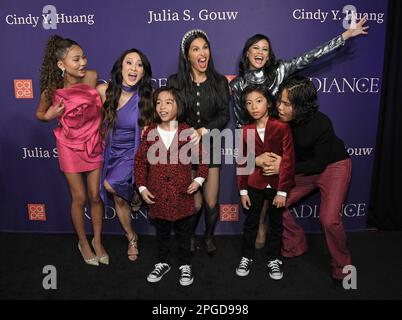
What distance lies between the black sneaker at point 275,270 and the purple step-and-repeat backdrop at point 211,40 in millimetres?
754

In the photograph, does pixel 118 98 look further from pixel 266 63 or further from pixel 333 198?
pixel 333 198

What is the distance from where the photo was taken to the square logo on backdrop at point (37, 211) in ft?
12.4

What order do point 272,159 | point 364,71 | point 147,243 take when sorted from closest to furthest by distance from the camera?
point 272,159 < point 364,71 < point 147,243

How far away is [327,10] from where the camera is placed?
3215 millimetres

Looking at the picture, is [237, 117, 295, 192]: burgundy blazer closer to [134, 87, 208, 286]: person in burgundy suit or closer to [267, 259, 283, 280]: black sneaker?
[134, 87, 208, 286]: person in burgundy suit

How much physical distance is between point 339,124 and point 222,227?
4.71 feet

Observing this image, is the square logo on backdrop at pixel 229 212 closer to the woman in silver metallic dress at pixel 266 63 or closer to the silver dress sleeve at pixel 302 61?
the woman in silver metallic dress at pixel 266 63

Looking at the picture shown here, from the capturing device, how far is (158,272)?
9.87 feet

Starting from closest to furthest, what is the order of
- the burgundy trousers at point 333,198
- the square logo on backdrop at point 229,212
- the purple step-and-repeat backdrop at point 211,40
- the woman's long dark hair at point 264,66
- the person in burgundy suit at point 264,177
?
the person in burgundy suit at point 264,177 < the burgundy trousers at point 333,198 < the woman's long dark hair at point 264,66 < the purple step-and-repeat backdrop at point 211,40 < the square logo on backdrop at point 229,212

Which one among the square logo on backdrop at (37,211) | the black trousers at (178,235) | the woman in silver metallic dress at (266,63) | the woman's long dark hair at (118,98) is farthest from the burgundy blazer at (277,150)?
the square logo on backdrop at (37,211)

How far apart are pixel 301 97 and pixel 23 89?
2.41 m

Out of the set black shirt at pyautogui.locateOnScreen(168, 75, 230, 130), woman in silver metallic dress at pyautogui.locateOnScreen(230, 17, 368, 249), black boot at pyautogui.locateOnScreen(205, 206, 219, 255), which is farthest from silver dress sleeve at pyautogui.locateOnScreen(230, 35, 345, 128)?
black boot at pyautogui.locateOnScreen(205, 206, 219, 255)

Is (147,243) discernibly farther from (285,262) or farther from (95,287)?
(285,262)
